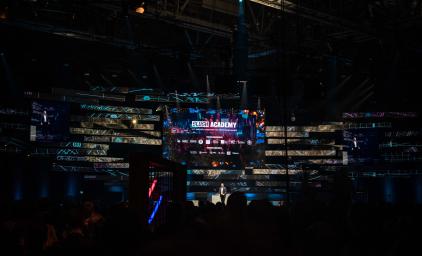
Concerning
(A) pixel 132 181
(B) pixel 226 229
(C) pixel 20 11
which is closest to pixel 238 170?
(C) pixel 20 11

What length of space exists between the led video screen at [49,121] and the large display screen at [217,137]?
4320mm

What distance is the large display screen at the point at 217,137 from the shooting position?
862 inches

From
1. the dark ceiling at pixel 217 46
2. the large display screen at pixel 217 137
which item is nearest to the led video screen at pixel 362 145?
the dark ceiling at pixel 217 46

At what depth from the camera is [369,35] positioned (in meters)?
18.0

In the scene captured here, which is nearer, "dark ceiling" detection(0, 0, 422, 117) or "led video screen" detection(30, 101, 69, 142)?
"dark ceiling" detection(0, 0, 422, 117)

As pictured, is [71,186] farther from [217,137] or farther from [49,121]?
[217,137]

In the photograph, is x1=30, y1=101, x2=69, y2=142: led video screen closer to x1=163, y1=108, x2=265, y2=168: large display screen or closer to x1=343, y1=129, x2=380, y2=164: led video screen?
x1=163, y1=108, x2=265, y2=168: large display screen

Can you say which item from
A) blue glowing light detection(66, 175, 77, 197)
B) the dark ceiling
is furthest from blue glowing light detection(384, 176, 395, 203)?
blue glowing light detection(66, 175, 77, 197)

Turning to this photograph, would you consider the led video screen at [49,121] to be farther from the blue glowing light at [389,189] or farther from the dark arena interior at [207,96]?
the blue glowing light at [389,189]

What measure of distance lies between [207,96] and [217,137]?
378cm

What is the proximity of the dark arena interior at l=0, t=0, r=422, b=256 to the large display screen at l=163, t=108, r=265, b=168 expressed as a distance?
45 mm

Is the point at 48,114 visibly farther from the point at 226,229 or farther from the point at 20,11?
the point at 226,229

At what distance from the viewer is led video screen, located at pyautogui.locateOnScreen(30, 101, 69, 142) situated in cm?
2073

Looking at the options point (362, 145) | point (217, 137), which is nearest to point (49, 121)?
point (217, 137)
